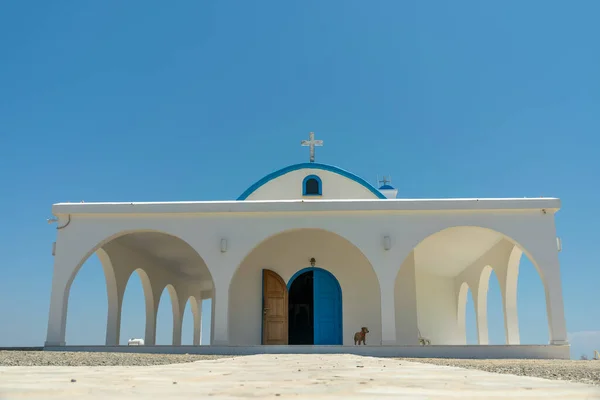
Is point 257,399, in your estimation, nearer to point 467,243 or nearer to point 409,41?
point 467,243

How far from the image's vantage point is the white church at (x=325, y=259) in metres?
12.1

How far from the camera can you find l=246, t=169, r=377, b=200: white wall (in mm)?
15688

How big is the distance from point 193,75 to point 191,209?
6498 millimetres

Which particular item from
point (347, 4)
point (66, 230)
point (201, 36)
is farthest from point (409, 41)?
point (66, 230)

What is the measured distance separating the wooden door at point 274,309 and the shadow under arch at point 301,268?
148 millimetres

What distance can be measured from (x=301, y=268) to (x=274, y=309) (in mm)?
1184

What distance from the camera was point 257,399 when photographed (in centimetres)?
234

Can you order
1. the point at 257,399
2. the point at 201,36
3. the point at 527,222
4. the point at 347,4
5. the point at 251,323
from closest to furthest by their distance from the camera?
the point at 257,399 < the point at 527,222 < the point at 251,323 < the point at 347,4 < the point at 201,36

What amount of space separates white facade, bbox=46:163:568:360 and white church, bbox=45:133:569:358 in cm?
2

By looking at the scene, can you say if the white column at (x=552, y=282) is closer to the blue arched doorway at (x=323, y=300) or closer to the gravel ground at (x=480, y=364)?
the gravel ground at (x=480, y=364)

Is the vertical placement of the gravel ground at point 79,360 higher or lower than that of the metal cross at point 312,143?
lower

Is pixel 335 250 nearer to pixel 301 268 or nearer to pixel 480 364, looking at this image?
pixel 301 268

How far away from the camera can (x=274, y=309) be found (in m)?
14.3

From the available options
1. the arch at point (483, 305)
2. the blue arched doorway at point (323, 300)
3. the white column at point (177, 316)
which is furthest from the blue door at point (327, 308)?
the white column at point (177, 316)
